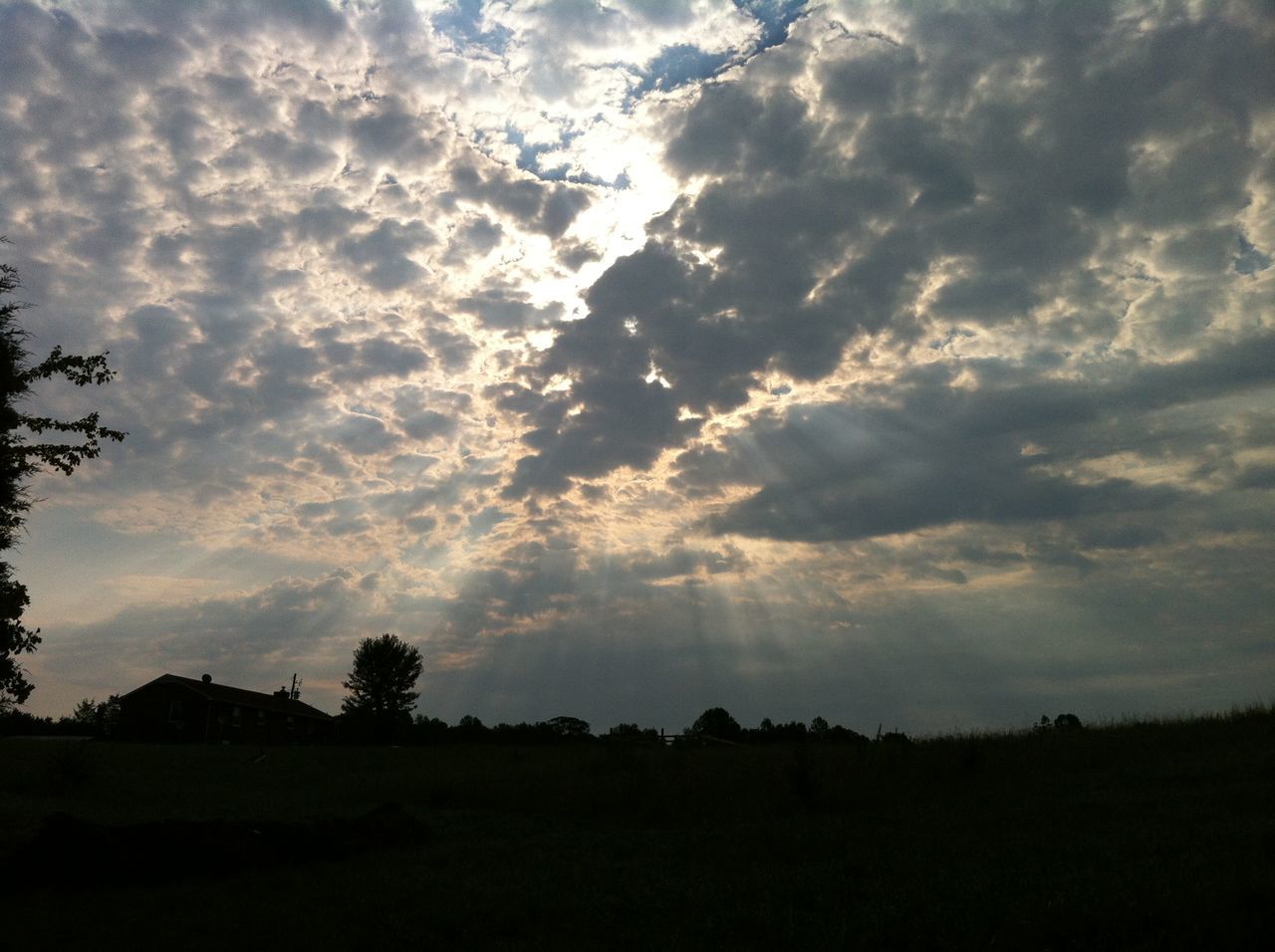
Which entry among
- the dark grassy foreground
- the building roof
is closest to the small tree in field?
the building roof

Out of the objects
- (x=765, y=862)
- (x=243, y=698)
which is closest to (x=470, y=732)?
(x=243, y=698)

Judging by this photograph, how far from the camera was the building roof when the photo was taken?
2749 inches

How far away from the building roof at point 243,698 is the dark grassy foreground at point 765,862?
150 feet

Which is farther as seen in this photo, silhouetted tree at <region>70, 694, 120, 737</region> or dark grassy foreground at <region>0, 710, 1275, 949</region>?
silhouetted tree at <region>70, 694, 120, 737</region>

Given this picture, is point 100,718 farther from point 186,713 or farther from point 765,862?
point 765,862

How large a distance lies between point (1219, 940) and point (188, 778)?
37.4 m

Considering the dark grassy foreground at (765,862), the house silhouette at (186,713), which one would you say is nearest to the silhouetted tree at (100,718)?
the house silhouette at (186,713)

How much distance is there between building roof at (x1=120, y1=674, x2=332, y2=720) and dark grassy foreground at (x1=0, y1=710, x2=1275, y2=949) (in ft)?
150

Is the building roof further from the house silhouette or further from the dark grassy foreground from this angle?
the dark grassy foreground

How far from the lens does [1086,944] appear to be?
8117mm

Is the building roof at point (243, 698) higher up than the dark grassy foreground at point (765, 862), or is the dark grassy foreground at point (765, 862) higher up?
the building roof at point (243, 698)

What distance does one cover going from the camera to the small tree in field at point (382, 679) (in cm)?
8981

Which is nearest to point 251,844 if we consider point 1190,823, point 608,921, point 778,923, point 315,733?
point 608,921

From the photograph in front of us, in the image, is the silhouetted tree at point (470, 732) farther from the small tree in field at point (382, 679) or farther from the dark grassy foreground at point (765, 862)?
the dark grassy foreground at point (765, 862)
